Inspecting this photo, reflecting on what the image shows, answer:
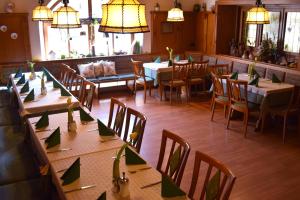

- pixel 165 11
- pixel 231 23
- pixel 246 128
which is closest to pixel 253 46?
pixel 231 23

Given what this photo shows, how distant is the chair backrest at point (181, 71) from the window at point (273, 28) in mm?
1849

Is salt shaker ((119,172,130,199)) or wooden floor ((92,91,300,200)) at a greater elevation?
salt shaker ((119,172,130,199))

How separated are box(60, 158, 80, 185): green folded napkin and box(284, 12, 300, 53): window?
18.7ft

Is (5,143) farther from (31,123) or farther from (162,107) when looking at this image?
(162,107)

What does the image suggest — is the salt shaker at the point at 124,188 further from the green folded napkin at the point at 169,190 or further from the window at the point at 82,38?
the window at the point at 82,38

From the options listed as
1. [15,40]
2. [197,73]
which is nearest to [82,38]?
[15,40]

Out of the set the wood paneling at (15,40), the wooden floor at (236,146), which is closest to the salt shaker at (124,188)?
the wooden floor at (236,146)

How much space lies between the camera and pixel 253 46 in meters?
7.82

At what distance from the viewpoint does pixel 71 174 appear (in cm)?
238

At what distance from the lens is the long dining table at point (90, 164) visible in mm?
2266

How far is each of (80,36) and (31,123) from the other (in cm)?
513

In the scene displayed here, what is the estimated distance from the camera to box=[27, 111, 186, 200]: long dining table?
7.43 feet

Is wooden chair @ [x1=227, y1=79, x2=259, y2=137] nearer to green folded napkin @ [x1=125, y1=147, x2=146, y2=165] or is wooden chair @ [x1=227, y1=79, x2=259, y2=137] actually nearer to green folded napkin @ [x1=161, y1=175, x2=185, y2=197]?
green folded napkin @ [x1=125, y1=147, x2=146, y2=165]

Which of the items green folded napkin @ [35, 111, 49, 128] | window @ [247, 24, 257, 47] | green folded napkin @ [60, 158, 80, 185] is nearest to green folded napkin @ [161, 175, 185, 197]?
green folded napkin @ [60, 158, 80, 185]
